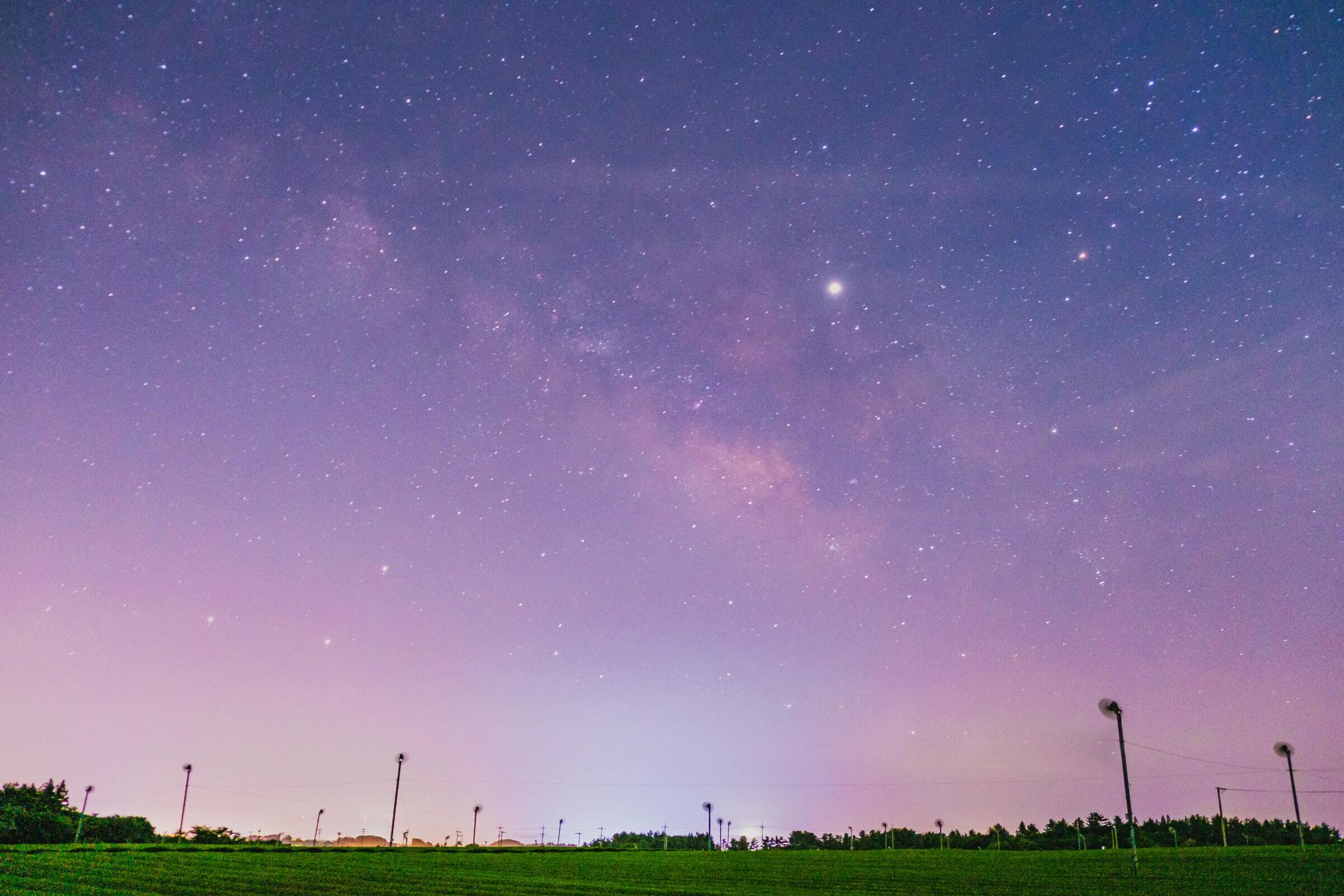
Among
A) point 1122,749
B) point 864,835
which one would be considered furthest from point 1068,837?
point 1122,749

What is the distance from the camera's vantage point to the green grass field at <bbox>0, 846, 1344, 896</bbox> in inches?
917

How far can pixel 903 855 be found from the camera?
55.8 metres

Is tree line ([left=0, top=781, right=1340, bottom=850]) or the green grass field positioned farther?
tree line ([left=0, top=781, right=1340, bottom=850])

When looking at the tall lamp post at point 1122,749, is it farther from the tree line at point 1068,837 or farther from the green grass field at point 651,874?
the tree line at point 1068,837

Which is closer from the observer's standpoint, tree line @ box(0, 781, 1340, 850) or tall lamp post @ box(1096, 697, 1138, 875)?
tall lamp post @ box(1096, 697, 1138, 875)

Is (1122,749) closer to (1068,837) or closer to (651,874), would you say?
(651,874)

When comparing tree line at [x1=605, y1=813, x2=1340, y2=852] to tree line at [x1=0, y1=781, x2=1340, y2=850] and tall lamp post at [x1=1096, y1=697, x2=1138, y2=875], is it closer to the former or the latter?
tree line at [x1=0, y1=781, x2=1340, y2=850]

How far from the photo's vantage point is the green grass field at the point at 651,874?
23.3 m

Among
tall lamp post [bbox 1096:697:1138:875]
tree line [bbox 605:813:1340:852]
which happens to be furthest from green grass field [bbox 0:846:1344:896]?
tree line [bbox 605:813:1340:852]

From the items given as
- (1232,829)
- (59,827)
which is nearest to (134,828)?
(59,827)

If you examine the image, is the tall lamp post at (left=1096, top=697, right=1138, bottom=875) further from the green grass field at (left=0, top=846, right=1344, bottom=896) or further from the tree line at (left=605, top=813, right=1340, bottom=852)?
the tree line at (left=605, top=813, right=1340, bottom=852)

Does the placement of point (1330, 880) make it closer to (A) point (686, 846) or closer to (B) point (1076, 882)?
(B) point (1076, 882)

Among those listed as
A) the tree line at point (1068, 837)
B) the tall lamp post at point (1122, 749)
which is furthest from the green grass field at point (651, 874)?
the tree line at point (1068, 837)

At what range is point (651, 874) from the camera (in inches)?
1395
